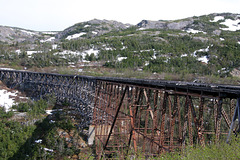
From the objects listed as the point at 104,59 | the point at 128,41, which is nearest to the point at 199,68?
the point at 104,59

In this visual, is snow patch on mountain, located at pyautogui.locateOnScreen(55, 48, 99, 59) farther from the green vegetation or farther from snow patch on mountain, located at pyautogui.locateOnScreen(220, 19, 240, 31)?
snow patch on mountain, located at pyautogui.locateOnScreen(220, 19, 240, 31)

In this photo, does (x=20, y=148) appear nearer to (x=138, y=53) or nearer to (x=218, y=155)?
(x=218, y=155)

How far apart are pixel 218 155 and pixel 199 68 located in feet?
254

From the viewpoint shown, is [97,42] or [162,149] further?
[97,42]

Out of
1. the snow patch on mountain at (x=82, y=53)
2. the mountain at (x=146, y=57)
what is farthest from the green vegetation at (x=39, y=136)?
the snow patch on mountain at (x=82, y=53)

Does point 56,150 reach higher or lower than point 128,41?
lower

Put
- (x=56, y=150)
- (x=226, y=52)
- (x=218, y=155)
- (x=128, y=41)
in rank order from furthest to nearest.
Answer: (x=128, y=41), (x=226, y=52), (x=56, y=150), (x=218, y=155)

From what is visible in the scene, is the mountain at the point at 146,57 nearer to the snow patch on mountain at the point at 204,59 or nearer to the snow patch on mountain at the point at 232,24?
the snow patch on mountain at the point at 204,59

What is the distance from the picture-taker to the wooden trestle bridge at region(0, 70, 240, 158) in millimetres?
10594

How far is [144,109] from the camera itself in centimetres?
1662

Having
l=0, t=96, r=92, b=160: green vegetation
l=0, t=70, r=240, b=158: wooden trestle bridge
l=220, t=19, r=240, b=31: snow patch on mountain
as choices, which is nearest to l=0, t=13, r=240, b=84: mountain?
l=0, t=70, r=240, b=158: wooden trestle bridge

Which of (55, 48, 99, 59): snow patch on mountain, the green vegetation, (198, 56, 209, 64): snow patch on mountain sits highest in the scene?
(55, 48, 99, 59): snow patch on mountain

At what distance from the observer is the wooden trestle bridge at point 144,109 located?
10594mm

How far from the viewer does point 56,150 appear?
32.6 m
